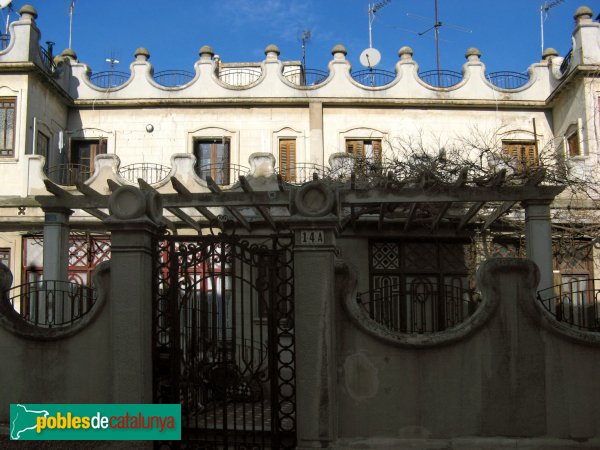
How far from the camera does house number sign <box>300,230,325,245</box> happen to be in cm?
695

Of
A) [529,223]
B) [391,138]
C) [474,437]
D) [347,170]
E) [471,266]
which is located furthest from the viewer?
[391,138]

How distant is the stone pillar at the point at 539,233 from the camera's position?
10.9 metres

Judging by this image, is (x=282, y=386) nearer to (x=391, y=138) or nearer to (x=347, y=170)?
(x=347, y=170)

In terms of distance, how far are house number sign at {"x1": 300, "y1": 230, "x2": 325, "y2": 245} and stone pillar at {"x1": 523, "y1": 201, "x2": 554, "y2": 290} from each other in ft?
17.1

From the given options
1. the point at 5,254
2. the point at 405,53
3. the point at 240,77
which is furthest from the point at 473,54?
the point at 5,254

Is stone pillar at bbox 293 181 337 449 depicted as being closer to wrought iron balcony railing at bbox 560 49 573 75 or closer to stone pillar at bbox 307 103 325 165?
stone pillar at bbox 307 103 325 165

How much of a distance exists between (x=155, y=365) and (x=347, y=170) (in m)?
8.08

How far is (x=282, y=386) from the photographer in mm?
7453

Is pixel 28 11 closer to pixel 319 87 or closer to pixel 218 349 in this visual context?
pixel 319 87

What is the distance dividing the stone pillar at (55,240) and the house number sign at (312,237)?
6115mm

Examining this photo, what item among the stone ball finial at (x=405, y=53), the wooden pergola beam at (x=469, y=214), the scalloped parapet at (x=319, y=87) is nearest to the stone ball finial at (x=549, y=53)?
the scalloped parapet at (x=319, y=87)

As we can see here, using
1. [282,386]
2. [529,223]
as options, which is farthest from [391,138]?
[282,386]

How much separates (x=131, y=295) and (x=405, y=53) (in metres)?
14.3

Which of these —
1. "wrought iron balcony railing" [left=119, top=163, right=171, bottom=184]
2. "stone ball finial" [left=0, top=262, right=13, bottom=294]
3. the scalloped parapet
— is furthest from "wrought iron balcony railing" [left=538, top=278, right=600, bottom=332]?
"wrought iron balcony railing" [left=119, top=163, right=171, bottom=184]
